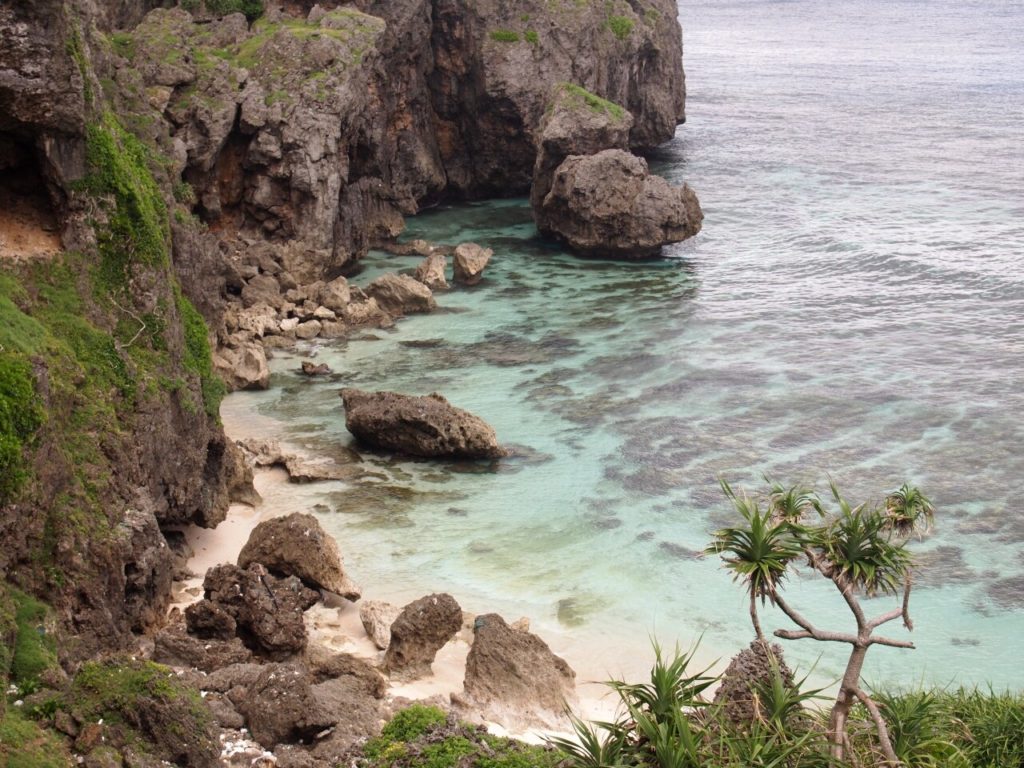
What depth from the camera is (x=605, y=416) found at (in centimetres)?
4022

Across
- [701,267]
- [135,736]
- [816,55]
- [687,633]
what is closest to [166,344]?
[135,736]

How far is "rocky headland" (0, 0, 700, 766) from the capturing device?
741 inches

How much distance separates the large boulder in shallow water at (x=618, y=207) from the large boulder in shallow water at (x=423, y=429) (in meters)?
25.9

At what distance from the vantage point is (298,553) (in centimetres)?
2669

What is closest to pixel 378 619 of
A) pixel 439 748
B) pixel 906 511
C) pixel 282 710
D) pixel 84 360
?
pixel 282 710

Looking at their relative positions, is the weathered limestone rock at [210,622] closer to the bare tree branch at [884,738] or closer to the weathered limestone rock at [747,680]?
the weathered limestone rock at [747,680]

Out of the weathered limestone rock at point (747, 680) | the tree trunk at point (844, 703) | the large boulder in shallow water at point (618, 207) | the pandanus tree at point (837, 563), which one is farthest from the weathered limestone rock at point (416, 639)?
the large boulder in shallow water at point (618, 207)

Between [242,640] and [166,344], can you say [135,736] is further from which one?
[166,344]

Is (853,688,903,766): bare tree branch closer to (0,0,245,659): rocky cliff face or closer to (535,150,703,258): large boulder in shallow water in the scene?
(0,0,245,659): rocky cliff face

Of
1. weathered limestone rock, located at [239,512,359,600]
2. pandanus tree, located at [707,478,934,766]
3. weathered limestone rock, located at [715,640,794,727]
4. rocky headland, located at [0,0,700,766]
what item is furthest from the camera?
weathered limestone rock, located at [239,512,359,600]

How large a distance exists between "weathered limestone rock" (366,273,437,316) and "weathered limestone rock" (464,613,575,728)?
28.7 m

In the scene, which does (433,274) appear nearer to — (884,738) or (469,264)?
(469,264)

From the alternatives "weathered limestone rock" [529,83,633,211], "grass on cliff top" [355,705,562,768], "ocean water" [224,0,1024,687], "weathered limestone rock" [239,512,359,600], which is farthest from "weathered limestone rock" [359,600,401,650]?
"weathered limestone rock" [529,83,633,211]

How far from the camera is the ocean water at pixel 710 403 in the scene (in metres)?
28.6
